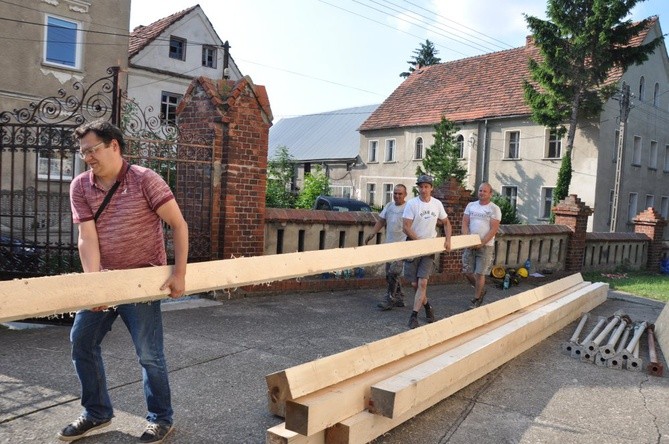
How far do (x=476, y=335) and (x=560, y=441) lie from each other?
154 centimetres

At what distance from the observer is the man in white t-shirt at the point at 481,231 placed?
8.27 meters

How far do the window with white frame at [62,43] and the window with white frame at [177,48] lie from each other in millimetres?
8429

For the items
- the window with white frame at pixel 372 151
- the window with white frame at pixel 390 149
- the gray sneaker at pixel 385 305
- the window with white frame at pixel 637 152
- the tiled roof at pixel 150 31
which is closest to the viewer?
the gray sneaker at pixel 385 305

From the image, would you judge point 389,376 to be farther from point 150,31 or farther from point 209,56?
point 209,56

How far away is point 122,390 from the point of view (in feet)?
13.7

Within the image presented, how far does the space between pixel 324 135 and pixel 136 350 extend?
4169 centimetres

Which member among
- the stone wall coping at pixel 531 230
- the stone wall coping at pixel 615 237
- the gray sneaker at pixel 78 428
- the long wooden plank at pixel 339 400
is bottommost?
the gray sneaker at pixel 78 428

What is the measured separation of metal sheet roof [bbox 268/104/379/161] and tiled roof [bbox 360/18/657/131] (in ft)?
11.8

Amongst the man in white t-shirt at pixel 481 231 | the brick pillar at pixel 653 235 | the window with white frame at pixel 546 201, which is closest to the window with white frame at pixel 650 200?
the window with white frame at pixel 546 201

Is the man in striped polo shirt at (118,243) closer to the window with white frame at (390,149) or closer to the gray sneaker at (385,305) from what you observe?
the gray sneaker at (385,305)

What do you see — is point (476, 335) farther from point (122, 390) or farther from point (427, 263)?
point (122, 390)

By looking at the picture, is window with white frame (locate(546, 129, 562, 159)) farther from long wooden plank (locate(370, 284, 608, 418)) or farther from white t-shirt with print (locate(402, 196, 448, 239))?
long wooden plank (locate(370, 284, 608, 418))

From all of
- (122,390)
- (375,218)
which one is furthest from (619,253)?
(122,390)

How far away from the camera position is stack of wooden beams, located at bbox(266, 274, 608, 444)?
3.21 m
